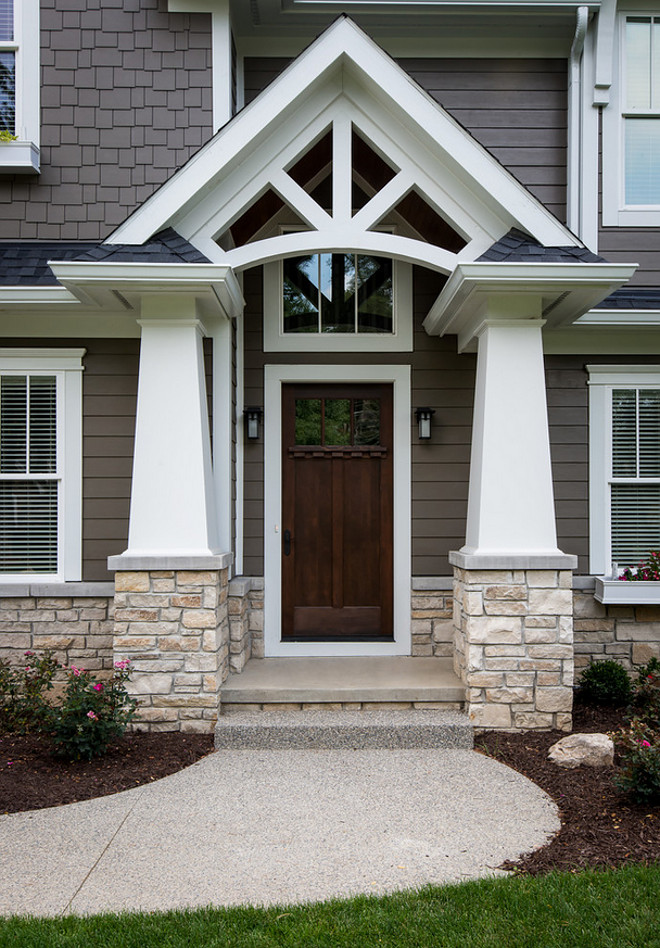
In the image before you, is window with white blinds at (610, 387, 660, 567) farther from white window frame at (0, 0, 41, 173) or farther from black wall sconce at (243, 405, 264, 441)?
white window frame at (0, 0, 41, 173)

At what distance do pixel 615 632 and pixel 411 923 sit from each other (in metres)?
4.11

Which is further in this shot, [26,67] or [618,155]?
[618,155]

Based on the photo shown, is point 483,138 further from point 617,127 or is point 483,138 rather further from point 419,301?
point 419,301

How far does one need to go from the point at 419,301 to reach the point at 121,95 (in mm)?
3055

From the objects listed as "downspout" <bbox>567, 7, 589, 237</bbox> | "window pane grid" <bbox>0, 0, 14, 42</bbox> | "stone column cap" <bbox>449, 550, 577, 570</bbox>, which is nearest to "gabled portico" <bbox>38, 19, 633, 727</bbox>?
"stone column cap" <bbox>449, 550, 577, 570</bbox>

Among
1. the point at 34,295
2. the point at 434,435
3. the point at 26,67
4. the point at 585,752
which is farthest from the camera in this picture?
the point at 434,435

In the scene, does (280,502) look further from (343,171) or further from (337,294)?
(343,171)

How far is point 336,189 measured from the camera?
5555mm

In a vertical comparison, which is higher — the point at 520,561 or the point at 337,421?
the point at 337,421

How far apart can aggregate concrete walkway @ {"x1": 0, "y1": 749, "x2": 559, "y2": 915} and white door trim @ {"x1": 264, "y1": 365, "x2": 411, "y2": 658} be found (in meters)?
1.72

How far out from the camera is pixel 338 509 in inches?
269

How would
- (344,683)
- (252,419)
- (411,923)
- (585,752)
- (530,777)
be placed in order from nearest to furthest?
1. (411,923)
2. (530,777)
3. (585,752)
4. (344,683)
5. (252,419)

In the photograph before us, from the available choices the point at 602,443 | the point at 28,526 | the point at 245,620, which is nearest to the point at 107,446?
the point at 28,526

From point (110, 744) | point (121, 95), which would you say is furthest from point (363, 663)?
point (121, 95)
